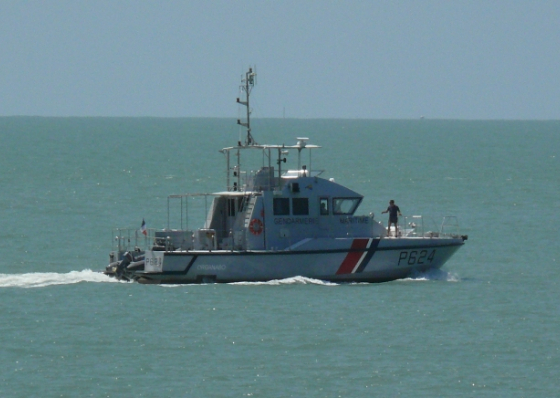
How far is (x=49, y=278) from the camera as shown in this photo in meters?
38.2

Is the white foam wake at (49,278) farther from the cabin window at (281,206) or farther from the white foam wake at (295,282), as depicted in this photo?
the cabin window at (281,206)

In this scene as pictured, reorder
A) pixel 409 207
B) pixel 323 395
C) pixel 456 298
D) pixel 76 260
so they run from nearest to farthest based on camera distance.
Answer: pixel 323 395 < pixel 456 298 < pixel 76 260 < pixel 409 207

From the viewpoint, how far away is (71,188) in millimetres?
73562

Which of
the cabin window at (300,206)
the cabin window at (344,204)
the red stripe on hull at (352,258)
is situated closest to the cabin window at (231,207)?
the cabin window at (300,206)

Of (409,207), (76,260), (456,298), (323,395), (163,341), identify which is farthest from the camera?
(409,207)

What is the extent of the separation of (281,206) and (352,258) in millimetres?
2277

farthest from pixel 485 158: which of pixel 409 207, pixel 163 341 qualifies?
pixel 163 341

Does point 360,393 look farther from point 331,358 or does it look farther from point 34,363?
point 34,363

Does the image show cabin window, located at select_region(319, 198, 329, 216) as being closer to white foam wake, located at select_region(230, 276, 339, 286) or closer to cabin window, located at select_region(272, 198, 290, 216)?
cabin window, located at select_region(272, 198, 290, 216)

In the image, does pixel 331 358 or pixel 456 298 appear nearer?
pixel 331 358

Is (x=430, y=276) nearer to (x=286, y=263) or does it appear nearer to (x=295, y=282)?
(x=295, y=282)

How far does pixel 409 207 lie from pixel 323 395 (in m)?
32.4

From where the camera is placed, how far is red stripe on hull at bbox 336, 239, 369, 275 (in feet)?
121

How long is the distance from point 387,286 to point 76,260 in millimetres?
11216
